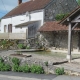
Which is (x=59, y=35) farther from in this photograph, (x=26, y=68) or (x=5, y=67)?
(x=26, y=68)

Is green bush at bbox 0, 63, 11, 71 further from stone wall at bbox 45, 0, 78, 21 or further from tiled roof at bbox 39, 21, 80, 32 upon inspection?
stone wall at bbox 45, 0, 78, 21

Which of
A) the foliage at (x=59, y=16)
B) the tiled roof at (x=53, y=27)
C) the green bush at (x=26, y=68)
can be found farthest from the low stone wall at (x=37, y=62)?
the foliage at (x=59, y=16)

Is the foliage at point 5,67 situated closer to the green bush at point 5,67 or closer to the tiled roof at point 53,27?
the green bush at point 5,67

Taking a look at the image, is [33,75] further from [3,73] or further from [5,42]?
[5,42]

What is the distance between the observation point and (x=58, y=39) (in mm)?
27438

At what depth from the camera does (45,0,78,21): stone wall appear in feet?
102

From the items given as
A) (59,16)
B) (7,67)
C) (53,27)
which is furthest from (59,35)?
(7,67)

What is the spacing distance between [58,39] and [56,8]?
6.22 metres

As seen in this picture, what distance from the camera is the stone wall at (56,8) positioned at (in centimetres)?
3123

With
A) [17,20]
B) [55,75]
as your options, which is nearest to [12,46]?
[17,20]

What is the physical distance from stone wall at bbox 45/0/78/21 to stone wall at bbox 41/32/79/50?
3.43 meters

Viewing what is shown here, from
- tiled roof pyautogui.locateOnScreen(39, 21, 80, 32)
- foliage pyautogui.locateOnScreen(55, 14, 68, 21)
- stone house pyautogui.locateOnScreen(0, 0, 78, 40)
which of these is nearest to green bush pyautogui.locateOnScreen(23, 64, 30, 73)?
tiled roof pyautogui.locateOnScreen(39, 21, 80, 32)

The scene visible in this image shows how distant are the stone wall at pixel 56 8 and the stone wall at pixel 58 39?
11.2ft

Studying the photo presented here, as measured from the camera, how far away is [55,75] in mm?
14125
